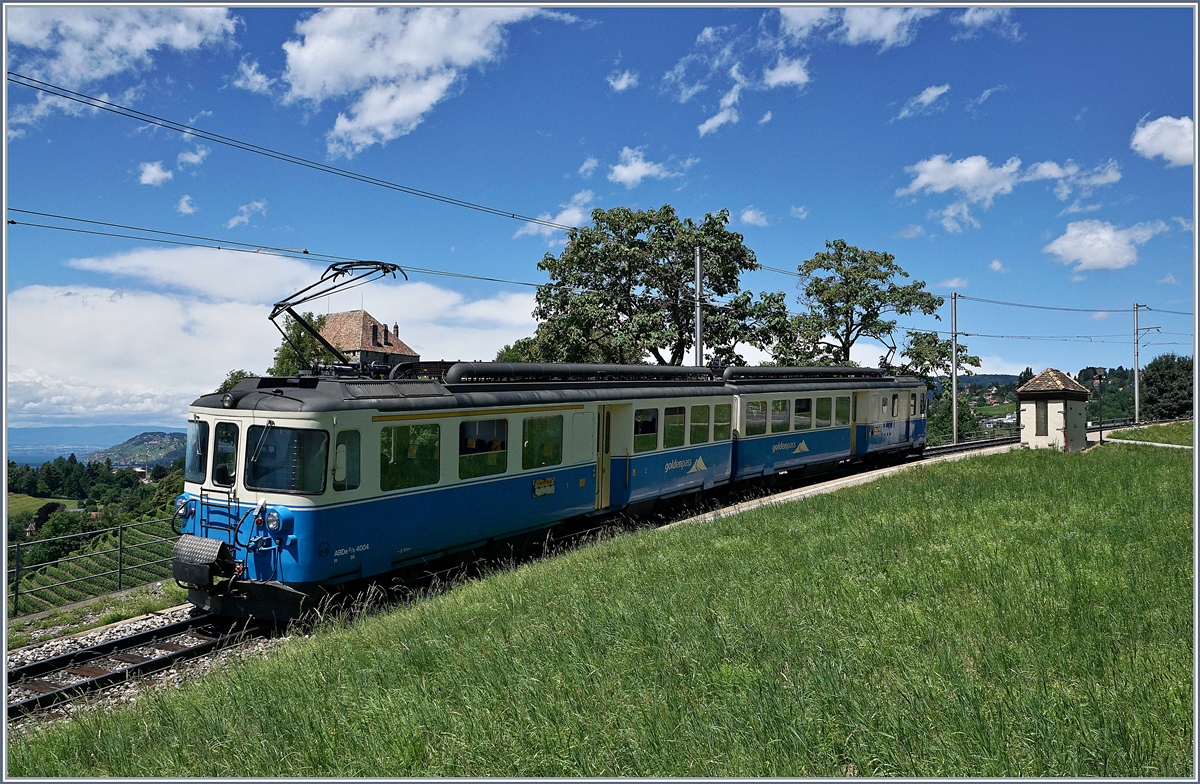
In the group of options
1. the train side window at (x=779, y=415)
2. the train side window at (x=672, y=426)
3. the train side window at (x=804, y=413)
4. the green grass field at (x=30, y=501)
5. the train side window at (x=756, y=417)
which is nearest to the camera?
the train side window at (x=672, y=426)

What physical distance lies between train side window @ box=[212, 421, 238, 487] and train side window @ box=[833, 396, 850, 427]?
16.2 metres

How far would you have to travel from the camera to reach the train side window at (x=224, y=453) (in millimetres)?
9594

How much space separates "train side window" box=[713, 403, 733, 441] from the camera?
16.6 m

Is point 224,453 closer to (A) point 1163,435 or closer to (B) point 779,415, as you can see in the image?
(B) point 779,415

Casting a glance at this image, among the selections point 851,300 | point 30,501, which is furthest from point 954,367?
point 30,501

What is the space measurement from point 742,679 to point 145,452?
367ft

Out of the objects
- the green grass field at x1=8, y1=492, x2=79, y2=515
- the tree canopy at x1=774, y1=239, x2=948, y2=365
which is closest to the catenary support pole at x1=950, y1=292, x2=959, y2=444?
the tree canopy at x1=774, y1=239, x2=948, y2=365

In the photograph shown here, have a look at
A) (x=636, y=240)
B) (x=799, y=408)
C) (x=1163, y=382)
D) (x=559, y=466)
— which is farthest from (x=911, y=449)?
(x=1163, y=382)

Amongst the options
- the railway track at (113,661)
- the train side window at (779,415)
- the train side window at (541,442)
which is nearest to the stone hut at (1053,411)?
the train side window at (779,415)

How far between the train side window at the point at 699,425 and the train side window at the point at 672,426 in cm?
41

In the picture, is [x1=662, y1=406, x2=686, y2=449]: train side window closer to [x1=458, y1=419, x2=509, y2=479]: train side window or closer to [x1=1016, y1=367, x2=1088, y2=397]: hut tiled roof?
[x1=458, y1=419, x2=509, y2=479]: train side window

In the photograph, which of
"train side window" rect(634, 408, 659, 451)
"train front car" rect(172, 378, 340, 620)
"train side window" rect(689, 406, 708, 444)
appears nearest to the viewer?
"train front car" rect(172, 378, 340, 620)

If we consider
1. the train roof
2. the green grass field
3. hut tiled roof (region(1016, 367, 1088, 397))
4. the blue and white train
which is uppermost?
hut tiled roof (region(1016, 367, 1088, 397))

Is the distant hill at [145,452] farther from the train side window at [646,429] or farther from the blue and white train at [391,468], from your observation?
the train side window at [646,429]
